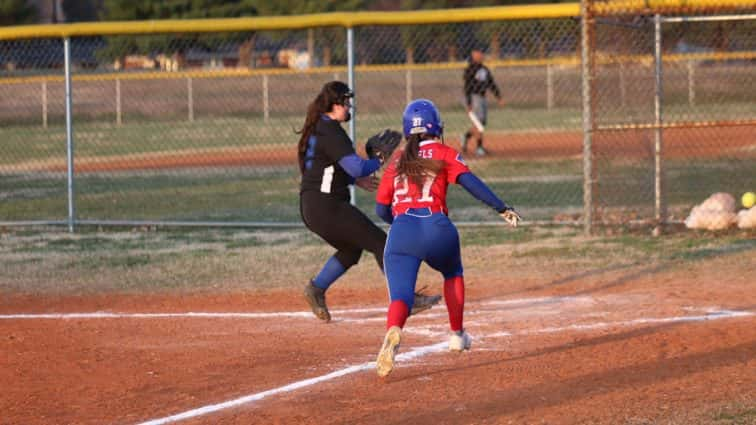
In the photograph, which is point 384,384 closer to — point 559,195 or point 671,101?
point 559,195

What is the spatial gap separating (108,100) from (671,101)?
16.5 m

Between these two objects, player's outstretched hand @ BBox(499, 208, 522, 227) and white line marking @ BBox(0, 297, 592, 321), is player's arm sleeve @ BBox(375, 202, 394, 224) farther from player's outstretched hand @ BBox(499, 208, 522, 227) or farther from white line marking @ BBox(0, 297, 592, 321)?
white line marking @ BBox(0, 297, 592, 321)

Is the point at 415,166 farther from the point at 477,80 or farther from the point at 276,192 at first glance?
the point at 477,80

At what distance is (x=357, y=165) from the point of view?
8594 millimetres

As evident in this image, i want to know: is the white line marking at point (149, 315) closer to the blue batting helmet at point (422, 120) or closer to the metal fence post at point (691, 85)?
the blue batting helmet at point (422, 120)

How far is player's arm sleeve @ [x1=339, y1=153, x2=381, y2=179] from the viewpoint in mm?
8523

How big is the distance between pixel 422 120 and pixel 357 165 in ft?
4.43

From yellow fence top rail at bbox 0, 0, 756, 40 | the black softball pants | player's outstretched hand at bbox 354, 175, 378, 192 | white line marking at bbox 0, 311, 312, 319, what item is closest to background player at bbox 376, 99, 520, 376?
player's outstretched hand at bbox 354, 175, 378, 192

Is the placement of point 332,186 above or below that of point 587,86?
below

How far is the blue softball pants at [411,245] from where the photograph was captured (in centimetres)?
721

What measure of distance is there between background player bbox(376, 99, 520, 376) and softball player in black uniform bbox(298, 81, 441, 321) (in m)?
1.30

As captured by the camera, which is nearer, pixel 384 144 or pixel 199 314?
pixel 384 144

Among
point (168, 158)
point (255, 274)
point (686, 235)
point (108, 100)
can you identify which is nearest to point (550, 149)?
point (168, 158)

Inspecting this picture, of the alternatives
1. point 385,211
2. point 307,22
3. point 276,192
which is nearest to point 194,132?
point 276,192
